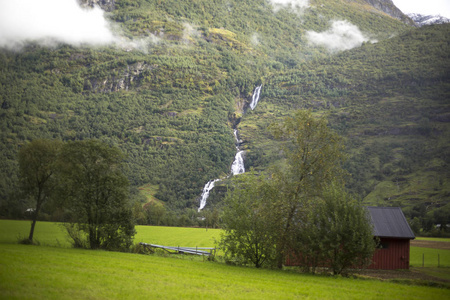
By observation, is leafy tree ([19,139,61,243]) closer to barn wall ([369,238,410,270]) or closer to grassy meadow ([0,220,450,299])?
grassy meadow ([0,220,450,299])

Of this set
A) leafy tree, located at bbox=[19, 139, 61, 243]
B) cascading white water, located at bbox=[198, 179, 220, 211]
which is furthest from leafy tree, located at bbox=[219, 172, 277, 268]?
cascading white water, located at bbox=[198, 179, 220, 211]

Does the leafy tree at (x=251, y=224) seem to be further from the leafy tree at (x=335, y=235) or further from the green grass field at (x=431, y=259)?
the green grass field at (x=431, y=259)

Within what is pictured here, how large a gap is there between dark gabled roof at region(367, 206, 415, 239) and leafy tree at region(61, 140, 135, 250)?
84.0 ft

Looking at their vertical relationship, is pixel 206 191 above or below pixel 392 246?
above

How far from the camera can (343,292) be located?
2039 centimetres

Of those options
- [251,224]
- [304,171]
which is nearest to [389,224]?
[304,171]

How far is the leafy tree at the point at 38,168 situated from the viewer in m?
35.9

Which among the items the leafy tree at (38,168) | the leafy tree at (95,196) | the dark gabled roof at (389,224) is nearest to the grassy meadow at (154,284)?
the leafy tree at (95,196)

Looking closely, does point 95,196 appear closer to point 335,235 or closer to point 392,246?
point 335,235

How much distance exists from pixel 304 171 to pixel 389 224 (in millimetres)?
13867

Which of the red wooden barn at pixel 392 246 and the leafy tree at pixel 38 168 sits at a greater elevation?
the leafy tree at pixel 38 168

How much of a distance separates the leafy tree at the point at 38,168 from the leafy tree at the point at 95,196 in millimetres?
1932

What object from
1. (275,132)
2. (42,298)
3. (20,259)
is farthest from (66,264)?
(275,132)

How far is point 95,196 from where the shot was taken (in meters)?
36.5
